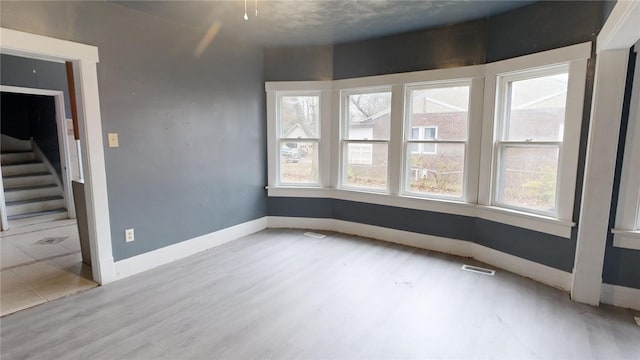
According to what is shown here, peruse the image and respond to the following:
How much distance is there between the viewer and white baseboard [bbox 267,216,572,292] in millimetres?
2994

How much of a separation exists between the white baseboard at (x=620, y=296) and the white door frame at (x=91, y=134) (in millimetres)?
4254

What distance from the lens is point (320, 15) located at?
126 inches

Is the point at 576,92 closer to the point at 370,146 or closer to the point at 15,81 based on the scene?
the point at 370,146

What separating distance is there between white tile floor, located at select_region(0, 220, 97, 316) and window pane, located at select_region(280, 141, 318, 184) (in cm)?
256

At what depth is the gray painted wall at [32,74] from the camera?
4699 mm

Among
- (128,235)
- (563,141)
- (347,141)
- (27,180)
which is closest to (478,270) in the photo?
(563,141)

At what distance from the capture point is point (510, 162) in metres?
3.28

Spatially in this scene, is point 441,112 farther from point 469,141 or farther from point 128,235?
point 128,235

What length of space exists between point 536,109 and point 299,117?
276cm

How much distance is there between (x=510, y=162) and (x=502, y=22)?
1.37 metres

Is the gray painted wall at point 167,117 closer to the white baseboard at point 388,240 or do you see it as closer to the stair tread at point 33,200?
the white baseboard at point 388,240

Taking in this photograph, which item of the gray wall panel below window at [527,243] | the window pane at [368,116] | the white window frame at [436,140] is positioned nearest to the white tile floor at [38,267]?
the window pane at [368,116]

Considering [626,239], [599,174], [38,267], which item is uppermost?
Result: [599,174]

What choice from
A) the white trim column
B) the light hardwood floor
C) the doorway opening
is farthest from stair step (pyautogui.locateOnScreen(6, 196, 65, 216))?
the white trim column
